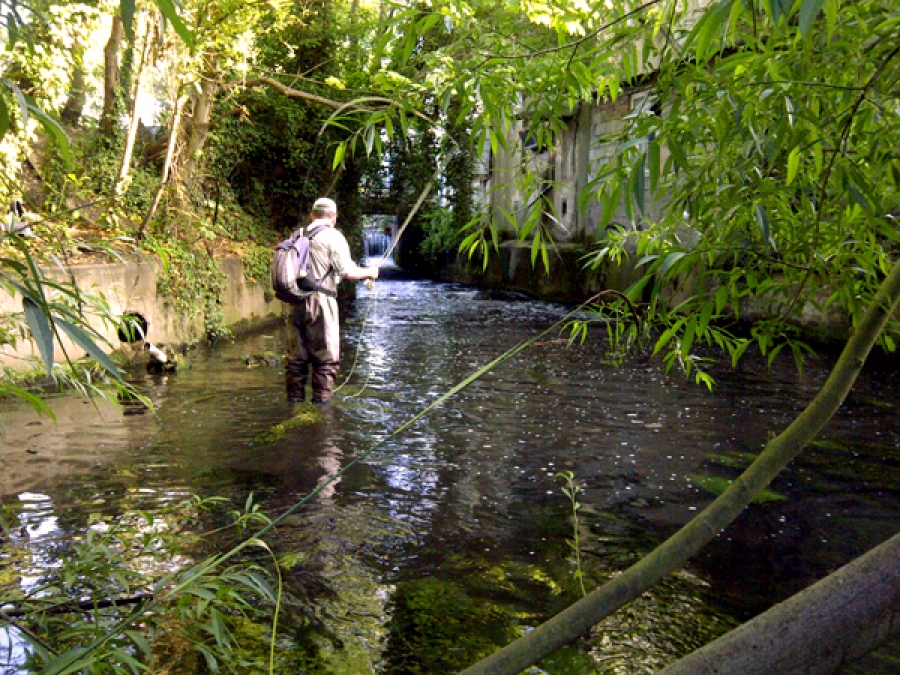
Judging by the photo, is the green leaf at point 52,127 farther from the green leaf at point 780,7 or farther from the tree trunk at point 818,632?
the tree trunk at point 818,632

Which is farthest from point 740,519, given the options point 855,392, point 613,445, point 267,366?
point 267,366

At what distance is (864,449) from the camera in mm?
7141

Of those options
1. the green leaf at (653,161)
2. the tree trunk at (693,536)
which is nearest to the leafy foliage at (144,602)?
the tree trunk at (693,536)

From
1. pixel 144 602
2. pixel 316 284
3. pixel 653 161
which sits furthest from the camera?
pixel 316 284

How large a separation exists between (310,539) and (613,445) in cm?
336

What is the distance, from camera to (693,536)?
1801mm

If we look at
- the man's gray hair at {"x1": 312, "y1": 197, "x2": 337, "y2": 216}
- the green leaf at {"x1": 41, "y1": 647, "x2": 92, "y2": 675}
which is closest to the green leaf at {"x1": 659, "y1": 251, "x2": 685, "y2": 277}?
the green leaf at {"x1": 41, "y1": 647, "x2": 92, "y2": 675}

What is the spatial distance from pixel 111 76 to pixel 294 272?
9.35 metres

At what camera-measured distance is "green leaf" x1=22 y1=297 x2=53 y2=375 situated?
1.47 m

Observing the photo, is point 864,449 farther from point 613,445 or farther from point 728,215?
point 728,215

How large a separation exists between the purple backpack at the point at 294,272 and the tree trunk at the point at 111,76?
25.0 feet

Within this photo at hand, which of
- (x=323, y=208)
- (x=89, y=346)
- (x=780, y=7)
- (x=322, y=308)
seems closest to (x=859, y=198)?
(x=780, y=7)

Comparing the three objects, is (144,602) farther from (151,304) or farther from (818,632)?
(151,304)

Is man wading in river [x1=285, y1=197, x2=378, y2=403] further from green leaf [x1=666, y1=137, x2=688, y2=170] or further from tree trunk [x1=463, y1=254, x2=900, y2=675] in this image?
tree trunk [x1=463, y1=254, x2=900, y2=675]
